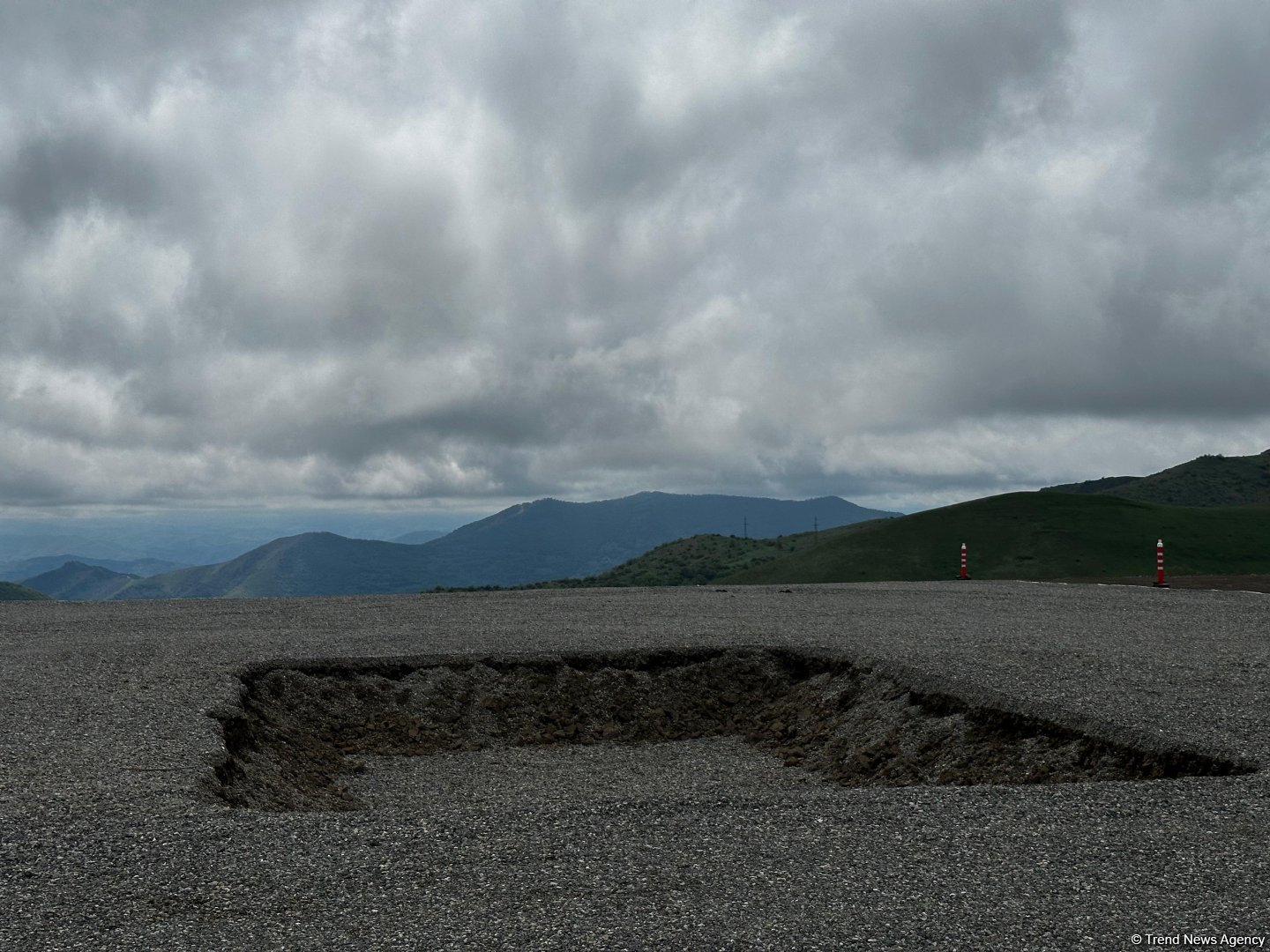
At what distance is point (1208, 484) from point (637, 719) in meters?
193

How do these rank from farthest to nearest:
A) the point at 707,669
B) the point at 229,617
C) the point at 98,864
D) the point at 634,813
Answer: the point at 229,617 → the point at 707,669 → the point at 634,813 → the point at 98,864

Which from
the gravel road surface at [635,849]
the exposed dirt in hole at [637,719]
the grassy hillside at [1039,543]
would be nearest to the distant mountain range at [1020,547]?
the grassy hillside at [1039,543]

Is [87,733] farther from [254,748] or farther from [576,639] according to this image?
[576,639]

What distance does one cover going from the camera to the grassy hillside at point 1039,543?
95750 millimetres

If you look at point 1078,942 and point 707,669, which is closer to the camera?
point 1078,942

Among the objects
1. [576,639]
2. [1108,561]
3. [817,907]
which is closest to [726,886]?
[817,907]

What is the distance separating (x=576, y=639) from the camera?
2222cm

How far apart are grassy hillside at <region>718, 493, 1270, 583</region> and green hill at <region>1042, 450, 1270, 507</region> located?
58.0 metres

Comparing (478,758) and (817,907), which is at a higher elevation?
(817,907)

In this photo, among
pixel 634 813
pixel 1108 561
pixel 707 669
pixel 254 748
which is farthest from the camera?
pixel 1108 561

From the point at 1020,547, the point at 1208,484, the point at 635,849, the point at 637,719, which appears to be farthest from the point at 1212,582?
the point at 1208,484

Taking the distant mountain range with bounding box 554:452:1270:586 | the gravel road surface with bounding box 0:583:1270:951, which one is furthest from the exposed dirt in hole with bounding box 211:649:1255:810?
the distant mountain range with bounding box 554:452:1270:586

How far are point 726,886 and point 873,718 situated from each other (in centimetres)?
1013

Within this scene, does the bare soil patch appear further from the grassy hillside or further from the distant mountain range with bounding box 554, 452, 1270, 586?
the grassy hillside
